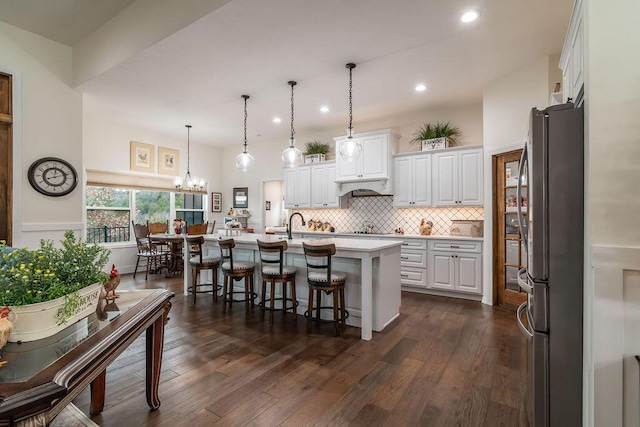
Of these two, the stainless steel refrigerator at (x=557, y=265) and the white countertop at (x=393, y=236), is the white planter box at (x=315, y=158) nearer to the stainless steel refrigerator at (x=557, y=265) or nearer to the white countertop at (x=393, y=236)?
the white countertop at (x=393, y=236)

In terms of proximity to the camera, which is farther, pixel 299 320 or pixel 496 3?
pixel 299 320

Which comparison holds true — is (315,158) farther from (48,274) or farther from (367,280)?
(48,274)

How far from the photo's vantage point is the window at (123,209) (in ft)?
20.3

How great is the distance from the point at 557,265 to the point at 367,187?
4222 millimetres

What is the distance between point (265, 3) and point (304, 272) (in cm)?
289

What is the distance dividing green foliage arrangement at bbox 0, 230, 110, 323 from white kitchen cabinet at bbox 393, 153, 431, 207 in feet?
15.5

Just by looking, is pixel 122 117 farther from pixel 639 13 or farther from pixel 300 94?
pixel 639 13

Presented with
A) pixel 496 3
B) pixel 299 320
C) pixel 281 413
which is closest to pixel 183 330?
pixel 299 320

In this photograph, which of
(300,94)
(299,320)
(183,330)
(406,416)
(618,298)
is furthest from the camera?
(300,94)

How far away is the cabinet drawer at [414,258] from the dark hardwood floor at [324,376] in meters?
1.35

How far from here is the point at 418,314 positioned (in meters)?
3.96

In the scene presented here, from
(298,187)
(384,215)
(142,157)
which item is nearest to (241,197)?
(298,187)

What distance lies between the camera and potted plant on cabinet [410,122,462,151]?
16.8 ft

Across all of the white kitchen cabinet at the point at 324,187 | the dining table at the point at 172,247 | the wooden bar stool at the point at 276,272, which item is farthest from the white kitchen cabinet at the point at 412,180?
the dining table at the point at 172,247
